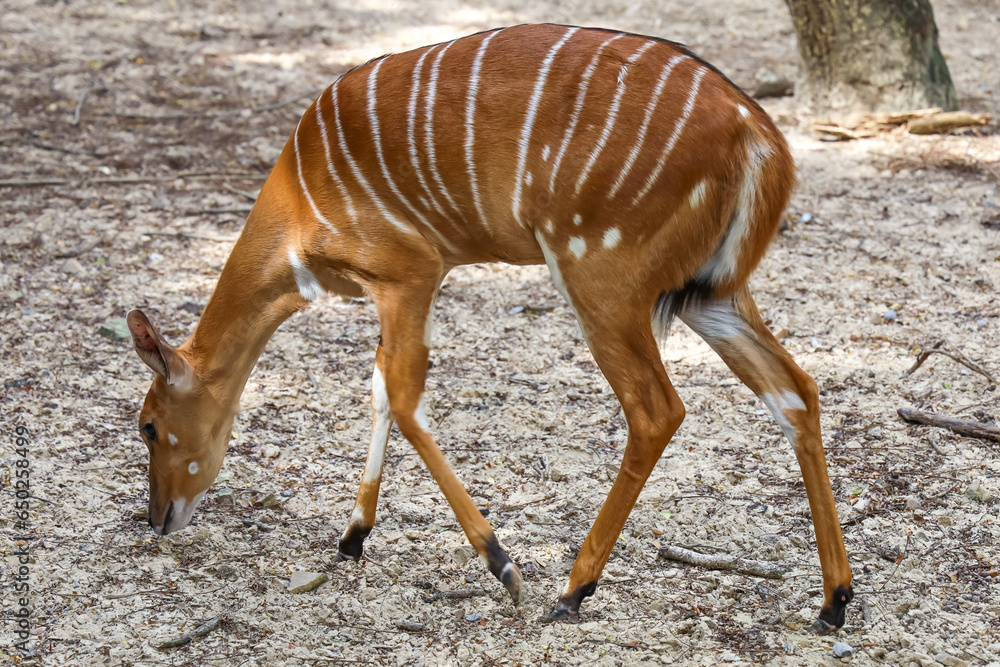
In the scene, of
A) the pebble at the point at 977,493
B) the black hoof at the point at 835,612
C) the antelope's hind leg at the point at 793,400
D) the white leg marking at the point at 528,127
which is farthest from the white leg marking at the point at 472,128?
the pebble at the point at 977,493

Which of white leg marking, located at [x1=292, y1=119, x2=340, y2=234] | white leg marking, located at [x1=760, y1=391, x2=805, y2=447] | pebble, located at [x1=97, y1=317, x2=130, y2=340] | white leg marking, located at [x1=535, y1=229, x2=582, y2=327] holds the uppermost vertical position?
white leg marking, located at [x1=292, y1=119, x2=340, y2=234]

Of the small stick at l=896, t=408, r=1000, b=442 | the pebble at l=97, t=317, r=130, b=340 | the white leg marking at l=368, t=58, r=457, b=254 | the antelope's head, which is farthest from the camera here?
the pebble at l=97, t=317, r=130, b=340

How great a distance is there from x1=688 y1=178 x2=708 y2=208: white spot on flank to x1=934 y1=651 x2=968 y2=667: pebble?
4.99ft

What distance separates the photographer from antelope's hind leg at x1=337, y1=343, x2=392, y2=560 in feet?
11.2

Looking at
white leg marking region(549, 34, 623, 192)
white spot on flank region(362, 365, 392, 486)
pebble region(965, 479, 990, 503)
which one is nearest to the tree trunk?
pebble region(965, 479, 990, 503)

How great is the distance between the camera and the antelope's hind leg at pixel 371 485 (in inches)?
134

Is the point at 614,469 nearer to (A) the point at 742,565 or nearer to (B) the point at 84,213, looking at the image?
(A) the point at 742,565

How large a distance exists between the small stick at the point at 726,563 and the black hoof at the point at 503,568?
0.58 m

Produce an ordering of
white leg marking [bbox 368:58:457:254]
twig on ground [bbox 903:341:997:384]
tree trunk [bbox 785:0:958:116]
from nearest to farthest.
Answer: white leg marking [bbox 368:58:457:254] → twig on ground [bbox 903:341:997:384] → tree trunk [bbox 785:0:958:116]

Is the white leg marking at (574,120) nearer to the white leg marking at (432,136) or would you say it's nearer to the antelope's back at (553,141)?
the antelope's back at (553,141)

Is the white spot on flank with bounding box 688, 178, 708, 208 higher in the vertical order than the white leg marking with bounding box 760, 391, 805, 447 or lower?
higher

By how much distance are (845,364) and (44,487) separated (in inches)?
137

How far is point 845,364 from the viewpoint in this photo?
4492 mm

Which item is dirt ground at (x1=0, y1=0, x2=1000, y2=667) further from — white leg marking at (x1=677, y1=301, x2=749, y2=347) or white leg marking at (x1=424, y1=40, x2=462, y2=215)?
white leg marking at (x1=424, y1=40, x2=462, y2=215)
